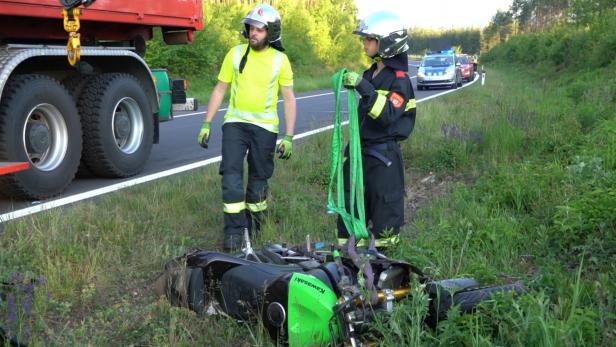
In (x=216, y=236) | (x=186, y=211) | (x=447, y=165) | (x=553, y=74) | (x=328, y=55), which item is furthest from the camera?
(x=328, y=55)

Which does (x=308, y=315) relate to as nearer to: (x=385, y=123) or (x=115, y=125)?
(x=385, y=123)

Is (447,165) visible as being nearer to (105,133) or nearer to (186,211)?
(186,211)

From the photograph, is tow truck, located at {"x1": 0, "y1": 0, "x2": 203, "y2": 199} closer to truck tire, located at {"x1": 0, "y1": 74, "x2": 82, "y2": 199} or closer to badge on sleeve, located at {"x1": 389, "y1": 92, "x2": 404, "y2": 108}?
truck tire, located at {"x1": 0, "y1": 74, "x2": 82, "y2": 199}

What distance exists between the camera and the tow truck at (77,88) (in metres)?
5.15

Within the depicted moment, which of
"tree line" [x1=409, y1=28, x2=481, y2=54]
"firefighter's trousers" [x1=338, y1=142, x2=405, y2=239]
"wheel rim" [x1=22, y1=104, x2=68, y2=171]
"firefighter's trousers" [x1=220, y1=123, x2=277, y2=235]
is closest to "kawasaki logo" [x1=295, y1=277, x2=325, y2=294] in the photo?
"firefighter's trousers" [x1=338, y1=142, x2=405, y2=239]

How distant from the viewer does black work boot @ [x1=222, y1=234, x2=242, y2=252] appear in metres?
4.07

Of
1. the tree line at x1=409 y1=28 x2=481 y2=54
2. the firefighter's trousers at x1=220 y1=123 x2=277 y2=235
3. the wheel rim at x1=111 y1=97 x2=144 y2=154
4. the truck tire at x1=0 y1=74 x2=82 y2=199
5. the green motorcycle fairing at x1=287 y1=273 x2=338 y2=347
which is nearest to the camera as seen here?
the green motorcycle fairing at x1=287 y1=273 x2=338 y2=347

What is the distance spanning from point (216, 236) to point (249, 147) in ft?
2.38

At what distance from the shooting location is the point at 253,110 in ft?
14.5

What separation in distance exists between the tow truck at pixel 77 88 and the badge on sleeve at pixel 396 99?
3098mm

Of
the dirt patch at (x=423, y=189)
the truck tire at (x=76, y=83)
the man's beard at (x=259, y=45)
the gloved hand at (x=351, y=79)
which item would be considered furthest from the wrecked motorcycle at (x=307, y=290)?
the truck tire at (x=76, y=83)

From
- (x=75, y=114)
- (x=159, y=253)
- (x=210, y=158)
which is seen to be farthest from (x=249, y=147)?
(x=210, y=158)

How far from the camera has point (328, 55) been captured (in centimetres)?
4156

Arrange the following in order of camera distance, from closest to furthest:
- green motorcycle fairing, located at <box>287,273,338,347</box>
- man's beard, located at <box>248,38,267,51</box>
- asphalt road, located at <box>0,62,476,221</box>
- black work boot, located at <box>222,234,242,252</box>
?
green motorcycle fairing, located at <box>287,273,338,347</box> → black work boot, located at <box>222,234,242,252</box> → man's beard, located at <box>248,38,267,51</box> → asphalt road, located at <box>0,62,476,221</box>
